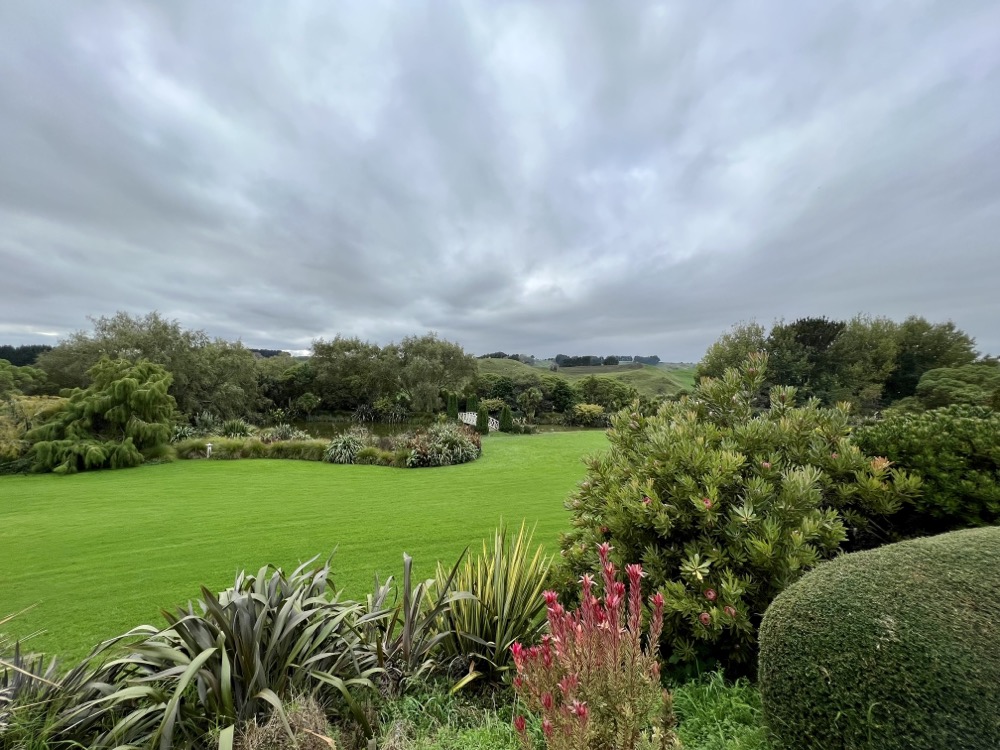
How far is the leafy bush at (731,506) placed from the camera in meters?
2.16

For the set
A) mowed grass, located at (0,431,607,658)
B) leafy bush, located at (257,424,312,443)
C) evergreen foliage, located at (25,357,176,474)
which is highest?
evergreen foliage, located at (25,357,176,474)

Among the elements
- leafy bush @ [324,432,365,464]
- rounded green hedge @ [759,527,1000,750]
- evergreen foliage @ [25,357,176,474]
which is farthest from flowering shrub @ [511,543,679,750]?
evergreen foliage @ [25,357,176,474]

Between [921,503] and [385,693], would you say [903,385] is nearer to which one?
[921,503]

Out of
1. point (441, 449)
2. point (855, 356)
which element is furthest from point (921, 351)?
point (441, 449)

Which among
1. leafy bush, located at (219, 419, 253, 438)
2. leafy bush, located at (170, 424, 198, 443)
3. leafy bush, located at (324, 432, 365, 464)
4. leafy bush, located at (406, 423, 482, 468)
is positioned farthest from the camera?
leafy bush, located at (219, 419, 253, 438)

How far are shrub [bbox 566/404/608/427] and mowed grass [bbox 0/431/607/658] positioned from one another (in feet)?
51.7

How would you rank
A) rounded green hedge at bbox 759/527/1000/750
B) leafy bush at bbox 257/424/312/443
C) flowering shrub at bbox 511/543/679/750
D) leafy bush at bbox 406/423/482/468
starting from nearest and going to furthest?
flowering shrub at bbox 511/543/679/750, rounded green hedge at bbox 759/527/1000/750, leafy bush at bbox 406/423/482/468, leafy bush at bbox 257/424/312/443

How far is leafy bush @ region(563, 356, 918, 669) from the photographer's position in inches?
85.0

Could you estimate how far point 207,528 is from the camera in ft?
18.8

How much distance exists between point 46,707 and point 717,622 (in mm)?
3256

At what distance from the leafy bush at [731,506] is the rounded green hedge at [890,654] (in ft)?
1.60

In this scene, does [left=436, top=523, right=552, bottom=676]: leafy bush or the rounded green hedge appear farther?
[left=436, top=523, right=552, bottom=676]: leafy bush

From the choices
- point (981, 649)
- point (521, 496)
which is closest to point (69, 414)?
point (521, 496)

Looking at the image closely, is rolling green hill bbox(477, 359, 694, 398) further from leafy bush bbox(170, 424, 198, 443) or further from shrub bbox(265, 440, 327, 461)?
leafy bush bbox(170, 424, 198, 443)
